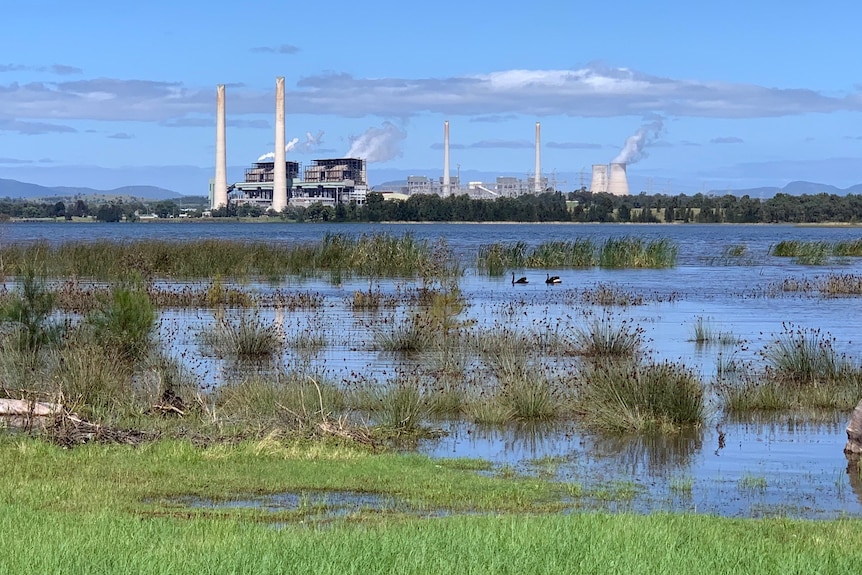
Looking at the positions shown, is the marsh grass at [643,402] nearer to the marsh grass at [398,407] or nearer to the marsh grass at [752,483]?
the marsh grass at [398,407]

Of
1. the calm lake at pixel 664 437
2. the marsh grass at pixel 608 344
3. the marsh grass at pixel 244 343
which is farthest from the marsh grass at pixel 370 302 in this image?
the marsh grass at pixel 608 344

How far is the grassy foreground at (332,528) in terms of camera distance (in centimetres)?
743

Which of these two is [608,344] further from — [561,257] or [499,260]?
[561,257]

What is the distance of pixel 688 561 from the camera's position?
7684 mm

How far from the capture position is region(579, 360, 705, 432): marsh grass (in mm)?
14664

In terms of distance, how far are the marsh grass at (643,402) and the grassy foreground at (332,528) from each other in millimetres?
3491

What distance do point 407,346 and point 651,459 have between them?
981cm

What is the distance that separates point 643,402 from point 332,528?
23.0 feet

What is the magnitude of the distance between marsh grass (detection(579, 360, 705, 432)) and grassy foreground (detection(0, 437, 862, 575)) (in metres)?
3.49

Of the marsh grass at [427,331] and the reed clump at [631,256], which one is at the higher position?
the reed clump at [631,256]

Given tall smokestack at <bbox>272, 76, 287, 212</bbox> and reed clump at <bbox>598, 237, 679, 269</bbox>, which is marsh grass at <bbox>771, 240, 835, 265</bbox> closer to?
reed clump at <bbox>598, 237, 679, 269</bbox>

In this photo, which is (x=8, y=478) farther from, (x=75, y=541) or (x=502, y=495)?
(x=502, y=495)

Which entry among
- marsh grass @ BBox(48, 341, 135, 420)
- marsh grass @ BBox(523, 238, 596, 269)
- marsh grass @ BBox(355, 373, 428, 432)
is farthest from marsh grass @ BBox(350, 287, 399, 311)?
marsh grass @ BBox(523, 238, 596, 269)

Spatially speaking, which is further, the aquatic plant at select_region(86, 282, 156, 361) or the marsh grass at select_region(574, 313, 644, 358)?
the marsh grass at select_region(574, 313, 644, 358)
